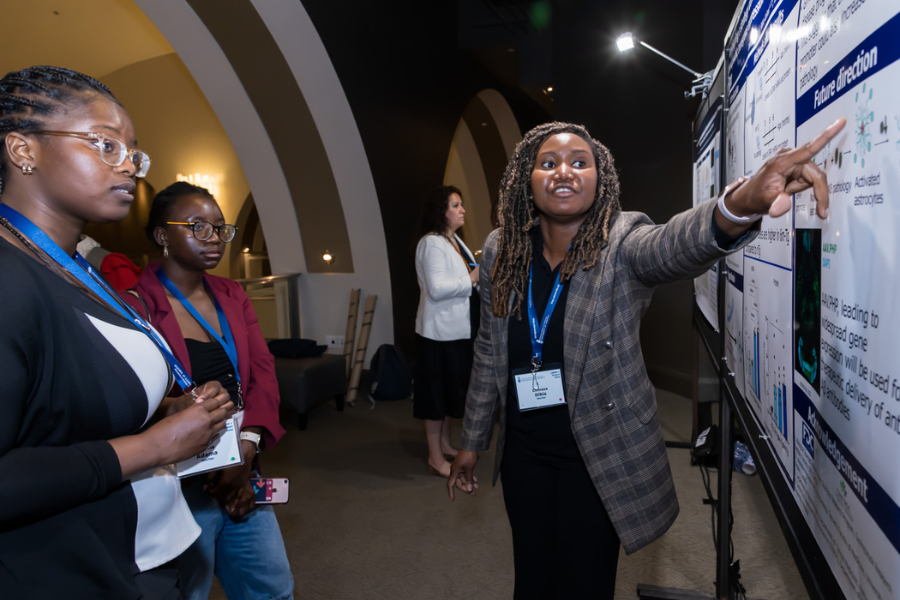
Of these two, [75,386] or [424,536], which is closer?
[75,386]

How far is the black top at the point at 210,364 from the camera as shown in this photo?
1529mm

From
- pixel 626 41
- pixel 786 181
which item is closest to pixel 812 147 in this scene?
pixel 786 181

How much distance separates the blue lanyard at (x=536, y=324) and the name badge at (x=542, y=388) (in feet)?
0.09

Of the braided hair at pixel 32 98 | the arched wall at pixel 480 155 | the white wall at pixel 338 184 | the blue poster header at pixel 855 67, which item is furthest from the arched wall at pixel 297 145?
the arched wall at pixel 480 155

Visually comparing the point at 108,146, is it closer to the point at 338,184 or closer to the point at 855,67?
the point at 855,67

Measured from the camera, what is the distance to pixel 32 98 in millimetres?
909

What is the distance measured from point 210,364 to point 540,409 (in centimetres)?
91

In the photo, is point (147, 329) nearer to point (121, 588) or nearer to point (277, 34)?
point (121, 588)

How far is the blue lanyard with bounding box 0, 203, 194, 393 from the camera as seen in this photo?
896 millimetres

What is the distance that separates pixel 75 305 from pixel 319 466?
310cm

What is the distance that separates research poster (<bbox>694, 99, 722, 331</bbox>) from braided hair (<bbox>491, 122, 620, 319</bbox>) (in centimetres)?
41

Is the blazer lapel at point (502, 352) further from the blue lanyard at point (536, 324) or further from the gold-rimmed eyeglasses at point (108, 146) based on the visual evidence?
the gold-rimmed eyeglasses at point (108, 146)

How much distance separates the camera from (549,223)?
1.55m

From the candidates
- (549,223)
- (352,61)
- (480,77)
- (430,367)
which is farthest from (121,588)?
(480,77)
